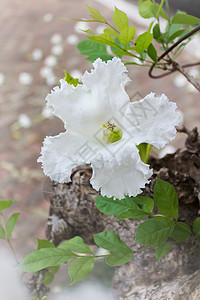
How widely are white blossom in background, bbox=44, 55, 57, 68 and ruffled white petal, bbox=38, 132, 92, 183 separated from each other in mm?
904

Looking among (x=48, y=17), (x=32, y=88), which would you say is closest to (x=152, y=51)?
(x=32, y=88)

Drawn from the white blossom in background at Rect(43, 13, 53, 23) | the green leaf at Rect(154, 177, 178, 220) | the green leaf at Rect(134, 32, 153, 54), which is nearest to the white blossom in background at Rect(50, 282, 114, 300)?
the green leaf at Rect(154, 177, 178, 220)

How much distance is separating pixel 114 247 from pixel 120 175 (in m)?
0.08

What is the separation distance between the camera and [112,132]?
0.94ft

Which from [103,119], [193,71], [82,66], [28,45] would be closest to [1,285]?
[103,119]

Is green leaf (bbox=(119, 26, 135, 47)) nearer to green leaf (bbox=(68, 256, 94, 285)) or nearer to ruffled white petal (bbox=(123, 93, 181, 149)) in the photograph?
ruffled white petal (bbox=(123, 93, 181, 149))

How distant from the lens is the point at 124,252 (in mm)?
306

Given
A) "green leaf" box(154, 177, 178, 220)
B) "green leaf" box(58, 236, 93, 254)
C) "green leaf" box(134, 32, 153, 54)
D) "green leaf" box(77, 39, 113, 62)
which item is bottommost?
"green leaf" box(58, 236, 93, 254)

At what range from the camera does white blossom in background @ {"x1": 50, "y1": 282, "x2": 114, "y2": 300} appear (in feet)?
1.17

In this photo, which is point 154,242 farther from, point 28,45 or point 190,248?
point 28,45

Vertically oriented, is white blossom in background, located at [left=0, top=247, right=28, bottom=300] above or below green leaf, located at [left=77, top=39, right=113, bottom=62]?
below

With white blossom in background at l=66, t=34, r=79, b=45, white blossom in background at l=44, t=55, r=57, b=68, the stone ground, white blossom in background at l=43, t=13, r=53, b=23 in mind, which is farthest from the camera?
white blossom in background at l=43, t=13, r=53, b=23

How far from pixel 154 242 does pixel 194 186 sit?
77 millimetres

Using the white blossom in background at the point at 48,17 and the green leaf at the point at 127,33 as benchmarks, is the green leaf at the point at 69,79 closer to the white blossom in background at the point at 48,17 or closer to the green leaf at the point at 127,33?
the green leaf at the point at 127,33
